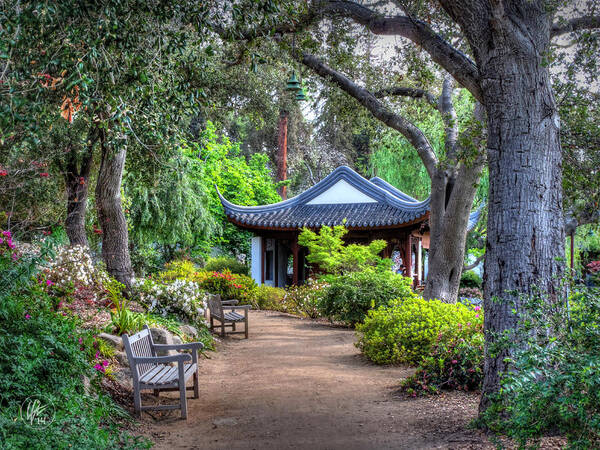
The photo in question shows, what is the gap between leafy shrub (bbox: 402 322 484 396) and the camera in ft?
20.7

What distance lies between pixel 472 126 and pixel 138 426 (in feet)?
17.6

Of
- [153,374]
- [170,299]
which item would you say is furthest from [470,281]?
[153,374]

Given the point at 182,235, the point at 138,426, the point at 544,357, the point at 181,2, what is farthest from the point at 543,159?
the point at 182,235

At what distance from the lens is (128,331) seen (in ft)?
23.6

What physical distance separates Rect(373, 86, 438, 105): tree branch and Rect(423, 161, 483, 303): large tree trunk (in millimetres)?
A: 1526

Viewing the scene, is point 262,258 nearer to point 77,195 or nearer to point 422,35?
point 77,195

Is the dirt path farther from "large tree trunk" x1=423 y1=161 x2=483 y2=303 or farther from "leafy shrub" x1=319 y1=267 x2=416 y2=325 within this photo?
"leafy shrub" x1=319 y1=267 x2=416 y2=325

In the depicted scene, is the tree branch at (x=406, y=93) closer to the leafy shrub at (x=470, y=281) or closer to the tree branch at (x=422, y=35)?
the tree branch at (x=422, y=35)

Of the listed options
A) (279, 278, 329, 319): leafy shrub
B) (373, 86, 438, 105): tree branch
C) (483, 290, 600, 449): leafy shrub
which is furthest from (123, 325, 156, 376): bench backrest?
(279, 278, 329, 319): leafy shrub

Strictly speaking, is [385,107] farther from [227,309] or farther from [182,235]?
[182,235]

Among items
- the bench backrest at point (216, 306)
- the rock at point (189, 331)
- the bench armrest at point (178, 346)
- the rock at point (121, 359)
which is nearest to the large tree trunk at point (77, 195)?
the bench backrest at point (216, 306)

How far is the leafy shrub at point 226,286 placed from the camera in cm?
1451

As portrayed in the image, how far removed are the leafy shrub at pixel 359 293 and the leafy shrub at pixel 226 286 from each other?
2.62 metres

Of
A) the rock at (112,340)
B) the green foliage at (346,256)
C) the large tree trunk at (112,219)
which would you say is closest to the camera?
the rock at (112,340)
